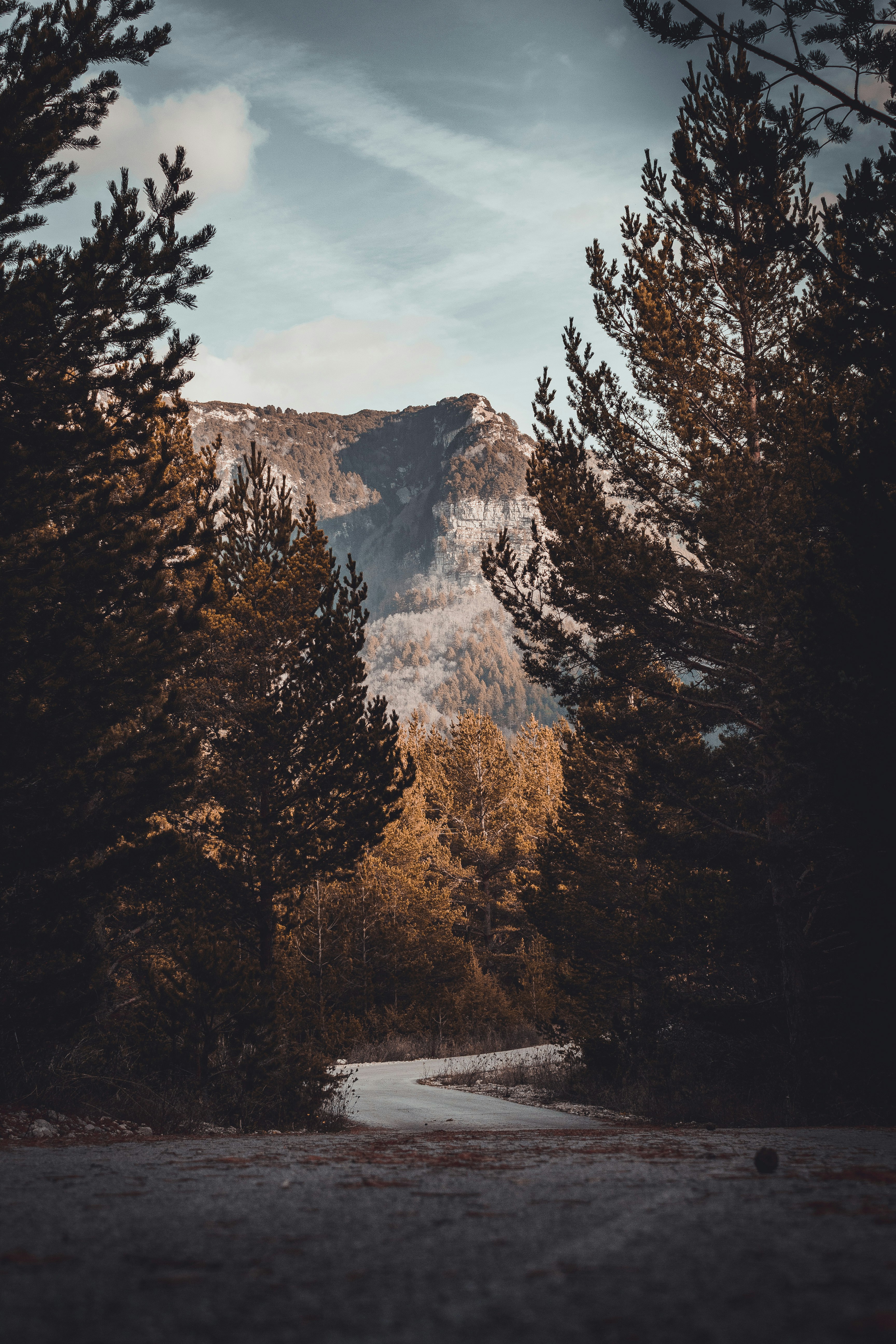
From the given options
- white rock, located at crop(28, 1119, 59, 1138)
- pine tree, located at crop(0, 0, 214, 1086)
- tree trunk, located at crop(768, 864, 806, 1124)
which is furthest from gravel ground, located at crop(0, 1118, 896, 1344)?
tree trunk, located at crop(768, 864, 806, 1124)

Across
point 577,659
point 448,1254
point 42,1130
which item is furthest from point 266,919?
point 448,1254

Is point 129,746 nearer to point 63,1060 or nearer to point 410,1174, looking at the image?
point 63,1060

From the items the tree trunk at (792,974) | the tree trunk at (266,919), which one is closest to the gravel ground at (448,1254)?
the tree trunk at (792,974)

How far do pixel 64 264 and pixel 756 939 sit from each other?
40.8 ft

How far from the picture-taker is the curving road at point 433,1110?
34.9 feet

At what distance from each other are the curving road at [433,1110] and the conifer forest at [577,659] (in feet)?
4.44

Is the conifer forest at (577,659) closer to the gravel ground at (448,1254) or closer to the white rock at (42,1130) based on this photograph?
the white rock at (42,1130)

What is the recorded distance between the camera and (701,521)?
1177 centimetres

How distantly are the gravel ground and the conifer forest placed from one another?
5.21 m

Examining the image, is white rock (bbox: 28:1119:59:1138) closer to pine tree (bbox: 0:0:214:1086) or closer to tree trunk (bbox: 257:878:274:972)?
pine tree (bbox: 0:0:214:1086)

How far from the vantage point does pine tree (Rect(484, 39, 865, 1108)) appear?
36.8 feet

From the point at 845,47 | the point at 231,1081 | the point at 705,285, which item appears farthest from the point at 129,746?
the point at 705,285

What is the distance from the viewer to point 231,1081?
341 inches

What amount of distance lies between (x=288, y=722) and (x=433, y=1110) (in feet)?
21.9
